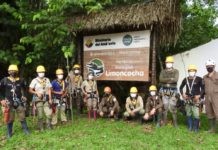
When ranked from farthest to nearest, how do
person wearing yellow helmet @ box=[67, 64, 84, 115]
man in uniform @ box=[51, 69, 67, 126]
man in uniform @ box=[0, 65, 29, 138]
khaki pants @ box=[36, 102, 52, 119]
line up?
person wearing yellow helmet @ box=[67, 64, 84, 115] < man in uniform @ box=[51, 69, 67, 126] < khaki pants @ box=[36, 102, 52, 119] < man in uniform @ box=[0, 65, 29, 138]

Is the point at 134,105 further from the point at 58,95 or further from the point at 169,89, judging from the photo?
the point at 58,95

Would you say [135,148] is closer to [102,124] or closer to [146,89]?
[102,124]

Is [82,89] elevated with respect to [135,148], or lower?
elevated

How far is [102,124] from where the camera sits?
520 inches

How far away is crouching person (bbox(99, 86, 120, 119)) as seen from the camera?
552 inches

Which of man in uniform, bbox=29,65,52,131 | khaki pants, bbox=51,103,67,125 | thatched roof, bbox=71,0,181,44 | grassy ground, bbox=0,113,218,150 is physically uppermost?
thatched roof, bbox=71,0,181,44

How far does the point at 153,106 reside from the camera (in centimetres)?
1298

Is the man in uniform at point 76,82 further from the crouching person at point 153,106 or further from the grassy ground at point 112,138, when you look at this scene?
the crouching person at point 153,106

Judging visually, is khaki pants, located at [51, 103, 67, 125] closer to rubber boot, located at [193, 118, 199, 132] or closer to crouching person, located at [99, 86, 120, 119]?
crouching person, located at [99, 86, 120, 119]

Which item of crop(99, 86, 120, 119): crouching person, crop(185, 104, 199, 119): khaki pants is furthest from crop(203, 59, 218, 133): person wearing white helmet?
crop(99, 86, 120, 119): crouching person

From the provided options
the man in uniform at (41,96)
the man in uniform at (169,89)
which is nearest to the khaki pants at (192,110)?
the man in uniform at (169,89)

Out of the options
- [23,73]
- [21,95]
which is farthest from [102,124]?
[23,73]

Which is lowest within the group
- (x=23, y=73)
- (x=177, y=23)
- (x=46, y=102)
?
(x=46, y=102)

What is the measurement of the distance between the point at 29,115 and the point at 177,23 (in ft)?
20.2
